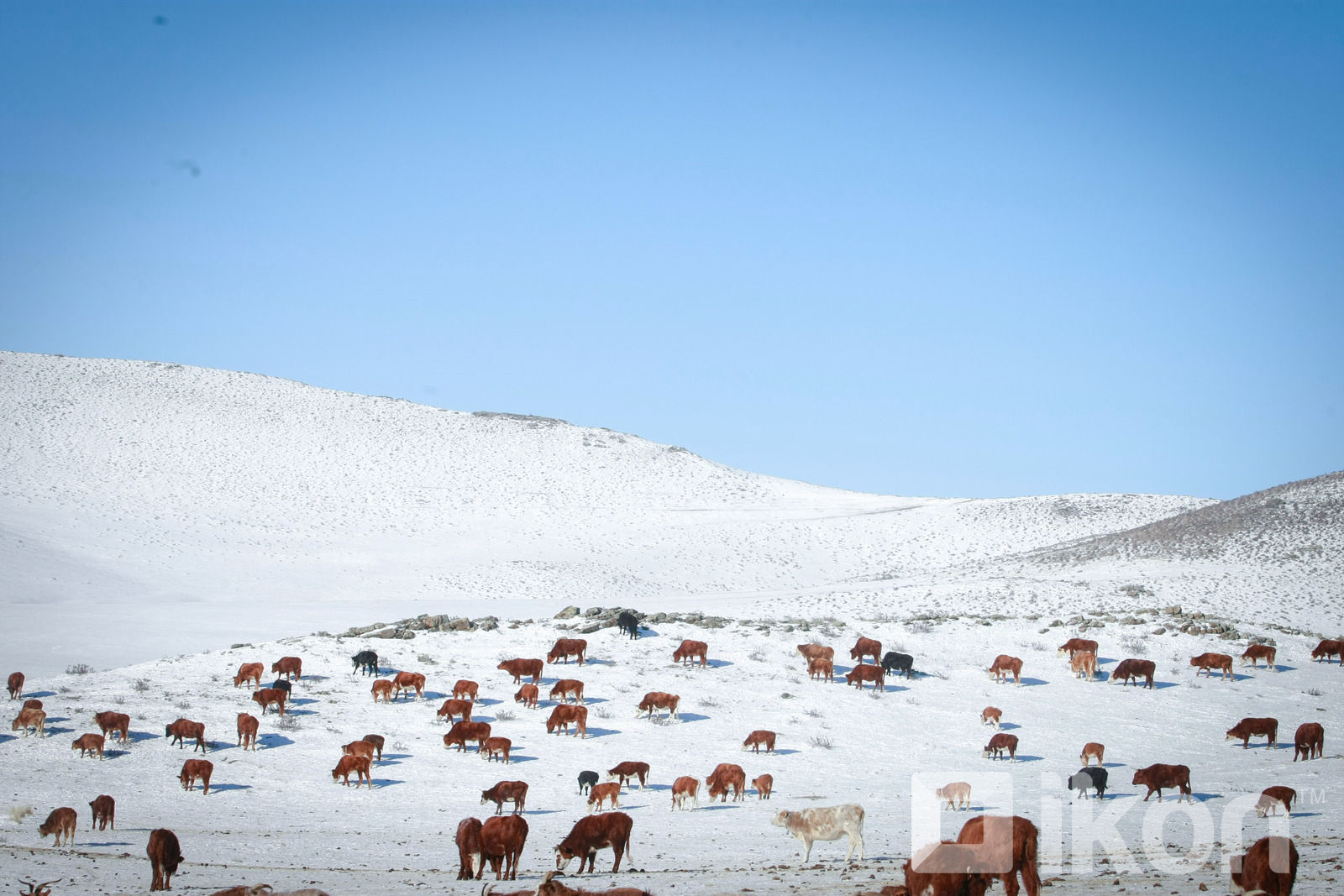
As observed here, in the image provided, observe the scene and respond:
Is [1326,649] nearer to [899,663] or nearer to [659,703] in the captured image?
[899,663]

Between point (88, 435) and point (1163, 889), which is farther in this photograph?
point (88, 435)

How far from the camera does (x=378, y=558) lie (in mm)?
62031

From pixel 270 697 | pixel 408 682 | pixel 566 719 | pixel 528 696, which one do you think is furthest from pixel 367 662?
pixel 566 719

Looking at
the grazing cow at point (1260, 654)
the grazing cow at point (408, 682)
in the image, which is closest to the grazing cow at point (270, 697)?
the grazing cow at point (408, 682)

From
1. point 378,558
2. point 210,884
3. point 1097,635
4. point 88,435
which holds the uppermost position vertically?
point 88,435

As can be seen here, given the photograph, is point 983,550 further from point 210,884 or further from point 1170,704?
point 210,884

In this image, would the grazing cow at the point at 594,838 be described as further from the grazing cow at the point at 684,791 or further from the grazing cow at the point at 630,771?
the grazing cow at the point at 630,771

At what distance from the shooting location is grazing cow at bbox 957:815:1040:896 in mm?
10141

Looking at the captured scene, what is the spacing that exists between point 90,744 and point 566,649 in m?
12.2

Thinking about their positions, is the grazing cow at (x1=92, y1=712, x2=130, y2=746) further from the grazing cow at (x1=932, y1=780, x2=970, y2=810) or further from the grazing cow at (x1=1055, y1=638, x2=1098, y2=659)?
the grazing cow at (x1=1055, y1=638, x2=1098, y2=659)

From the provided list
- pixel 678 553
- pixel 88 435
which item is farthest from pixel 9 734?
pixel 88 435

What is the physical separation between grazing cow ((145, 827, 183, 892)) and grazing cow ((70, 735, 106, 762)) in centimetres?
966

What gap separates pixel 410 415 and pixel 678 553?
4621cm

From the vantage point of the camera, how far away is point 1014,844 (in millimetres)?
10172
